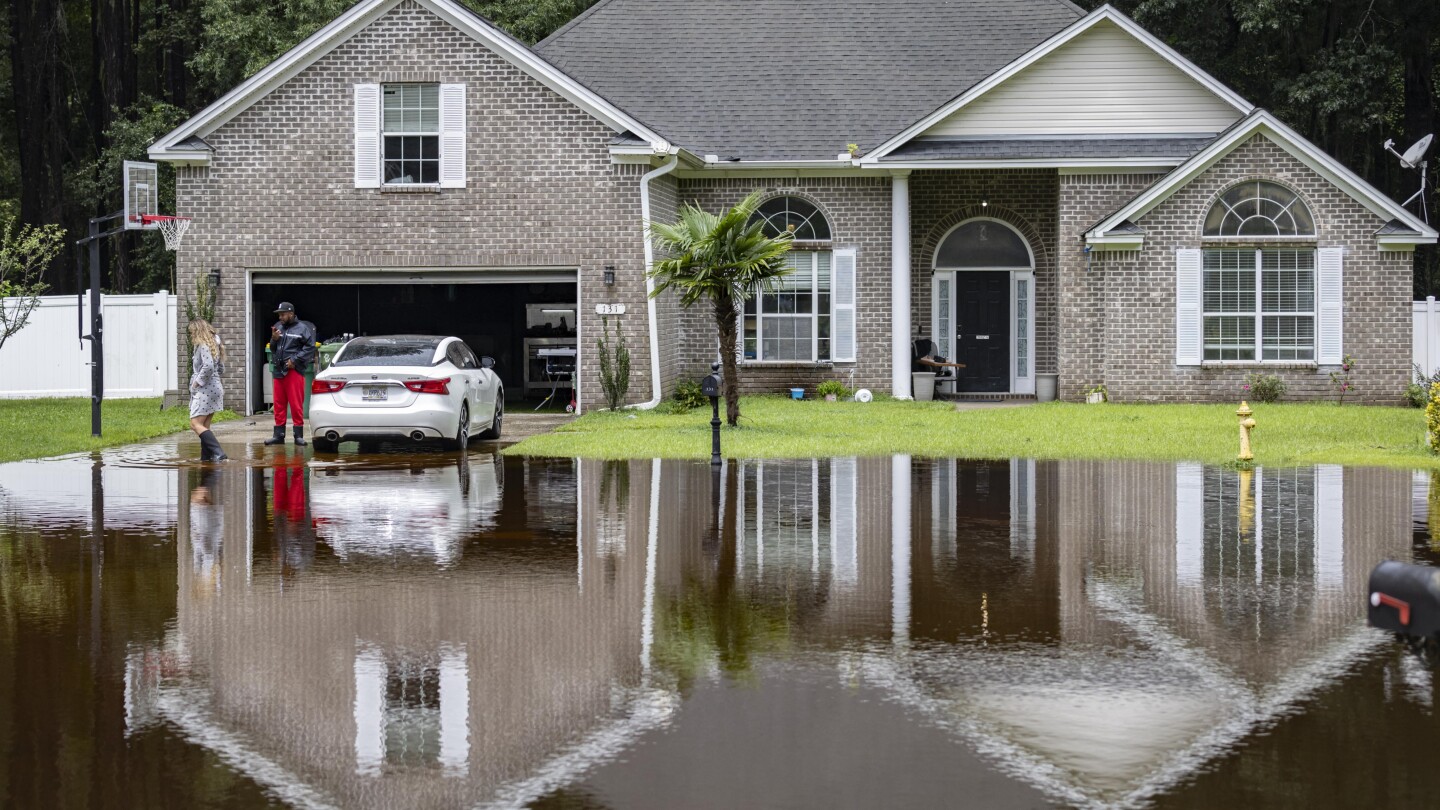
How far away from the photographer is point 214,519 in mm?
14219

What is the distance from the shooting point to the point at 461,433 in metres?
21.0

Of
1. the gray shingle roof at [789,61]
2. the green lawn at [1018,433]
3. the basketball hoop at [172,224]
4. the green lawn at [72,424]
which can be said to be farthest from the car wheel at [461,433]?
the gray shingle roof at [789,61]

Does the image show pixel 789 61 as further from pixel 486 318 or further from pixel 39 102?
pixel 39 102

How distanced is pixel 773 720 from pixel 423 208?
20.5m

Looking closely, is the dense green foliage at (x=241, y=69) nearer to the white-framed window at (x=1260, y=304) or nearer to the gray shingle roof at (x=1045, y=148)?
the gray shingle roof at (x=1045, y=148)

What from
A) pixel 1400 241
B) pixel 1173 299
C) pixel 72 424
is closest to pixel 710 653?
pixel 72 424

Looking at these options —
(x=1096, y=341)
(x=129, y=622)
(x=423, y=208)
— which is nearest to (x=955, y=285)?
(x=1096, y=341)

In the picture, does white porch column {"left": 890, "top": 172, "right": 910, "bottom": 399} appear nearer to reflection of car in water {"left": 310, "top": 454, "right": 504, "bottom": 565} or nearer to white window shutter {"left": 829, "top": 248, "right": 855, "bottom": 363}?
white window shutter {"left": 829, "top": 248, "right": 855, "bottom": 363}

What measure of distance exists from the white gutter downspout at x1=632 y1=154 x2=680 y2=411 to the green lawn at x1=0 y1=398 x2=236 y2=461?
254 inches

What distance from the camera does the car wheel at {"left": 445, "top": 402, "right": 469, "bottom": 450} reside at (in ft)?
68.4

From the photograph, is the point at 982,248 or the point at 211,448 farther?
the point at 982,248

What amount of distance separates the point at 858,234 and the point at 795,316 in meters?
1.78

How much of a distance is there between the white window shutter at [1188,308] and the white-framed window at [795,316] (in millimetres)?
5785

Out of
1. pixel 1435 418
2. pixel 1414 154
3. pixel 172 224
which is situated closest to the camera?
pixel 1435 418
